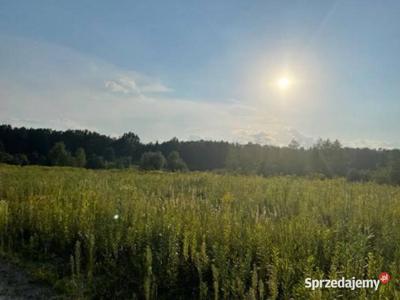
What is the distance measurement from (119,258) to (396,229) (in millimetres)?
4365

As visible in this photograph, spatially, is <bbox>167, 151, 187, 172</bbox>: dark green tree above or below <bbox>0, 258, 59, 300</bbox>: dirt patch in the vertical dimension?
above

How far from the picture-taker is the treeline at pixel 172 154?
7908 centimetres

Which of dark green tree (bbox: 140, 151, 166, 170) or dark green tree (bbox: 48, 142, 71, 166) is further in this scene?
dark green tree (bbox: 48, 142, 71, 166)

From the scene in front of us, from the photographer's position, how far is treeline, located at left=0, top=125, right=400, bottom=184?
79.1 meters

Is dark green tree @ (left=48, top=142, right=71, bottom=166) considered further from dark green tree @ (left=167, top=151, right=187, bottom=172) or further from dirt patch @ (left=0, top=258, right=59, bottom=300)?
dirt patch @ (left=0, top=258, right=59, bottom=300)

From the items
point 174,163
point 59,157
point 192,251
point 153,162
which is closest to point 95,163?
point 59,157

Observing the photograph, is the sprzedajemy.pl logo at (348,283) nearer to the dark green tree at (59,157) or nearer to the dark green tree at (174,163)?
the dark green tree at (174,163)

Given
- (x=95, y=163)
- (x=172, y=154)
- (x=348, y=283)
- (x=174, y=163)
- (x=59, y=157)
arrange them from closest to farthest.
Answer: (x=348, y=283) < (x=59, y=157) < (x=174, y=163) < (x=172, y=154) < (x=95, y=163)

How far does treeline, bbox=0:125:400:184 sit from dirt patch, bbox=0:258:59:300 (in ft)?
198

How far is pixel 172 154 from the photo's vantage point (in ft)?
299

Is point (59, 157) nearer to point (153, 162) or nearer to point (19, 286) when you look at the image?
point (153, 162)

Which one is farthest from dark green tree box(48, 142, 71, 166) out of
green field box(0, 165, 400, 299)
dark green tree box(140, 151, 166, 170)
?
green field box(0, 165, 400, 299)

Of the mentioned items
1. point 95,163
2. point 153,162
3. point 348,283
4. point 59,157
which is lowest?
point 348,283

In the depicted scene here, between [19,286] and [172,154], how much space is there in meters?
86.7
